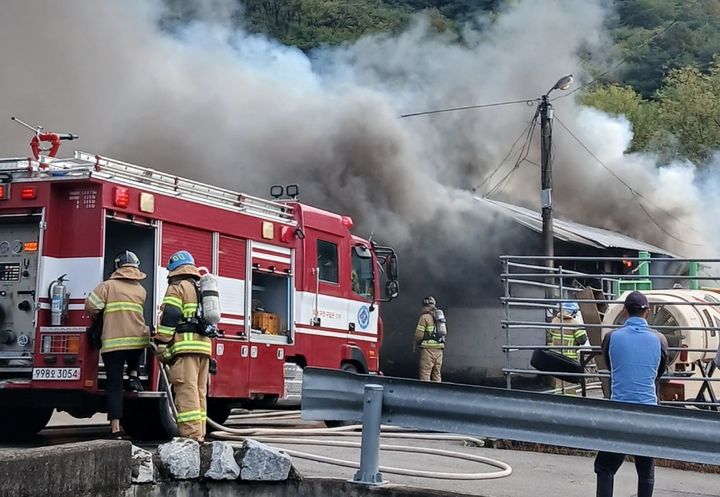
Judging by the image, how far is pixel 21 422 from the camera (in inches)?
344

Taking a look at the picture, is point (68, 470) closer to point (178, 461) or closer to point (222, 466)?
point (178, 461)

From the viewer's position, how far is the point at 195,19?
17.6m

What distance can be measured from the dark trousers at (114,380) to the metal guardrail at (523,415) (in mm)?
2532

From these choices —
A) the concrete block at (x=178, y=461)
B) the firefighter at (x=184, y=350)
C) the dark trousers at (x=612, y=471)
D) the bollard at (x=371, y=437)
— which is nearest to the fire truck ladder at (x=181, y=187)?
the firefighter at (x=184, y=350)

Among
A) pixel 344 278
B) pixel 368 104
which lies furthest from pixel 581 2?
pixel 344 278

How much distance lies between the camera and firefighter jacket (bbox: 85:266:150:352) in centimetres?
743

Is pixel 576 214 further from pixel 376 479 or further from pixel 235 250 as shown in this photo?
pixel 376 479

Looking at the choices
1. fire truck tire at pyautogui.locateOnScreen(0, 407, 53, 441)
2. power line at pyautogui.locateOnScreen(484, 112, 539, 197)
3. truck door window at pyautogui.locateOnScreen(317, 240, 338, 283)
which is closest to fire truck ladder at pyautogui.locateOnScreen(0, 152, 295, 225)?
truck door window at pyautogui.locateOnScreen(317, 240, 338, 283)

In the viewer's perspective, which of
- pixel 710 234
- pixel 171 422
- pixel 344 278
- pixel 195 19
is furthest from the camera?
pixel 710 234

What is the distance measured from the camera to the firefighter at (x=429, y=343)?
15.8m

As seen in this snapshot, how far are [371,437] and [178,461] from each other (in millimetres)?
1085

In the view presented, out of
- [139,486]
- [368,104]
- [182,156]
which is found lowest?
[139,486]

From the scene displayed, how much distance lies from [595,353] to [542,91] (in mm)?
14687

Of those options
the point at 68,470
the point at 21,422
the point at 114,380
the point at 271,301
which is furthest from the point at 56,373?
the point at 68,470
